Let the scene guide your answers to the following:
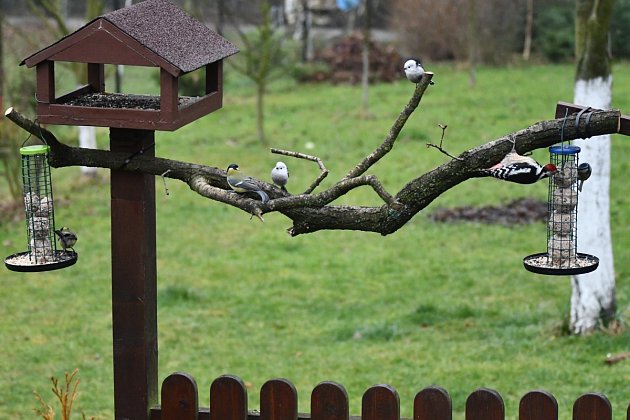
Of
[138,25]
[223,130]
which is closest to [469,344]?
[138,25]

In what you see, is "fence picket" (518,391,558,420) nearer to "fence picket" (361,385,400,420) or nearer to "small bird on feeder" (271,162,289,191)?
"fence picket" (361,385,400,420)

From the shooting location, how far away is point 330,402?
3.06 metres

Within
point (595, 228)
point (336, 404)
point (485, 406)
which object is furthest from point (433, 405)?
point (595, 228)

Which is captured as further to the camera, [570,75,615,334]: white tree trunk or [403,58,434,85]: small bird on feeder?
[570,75,615,334]: white tree trunk

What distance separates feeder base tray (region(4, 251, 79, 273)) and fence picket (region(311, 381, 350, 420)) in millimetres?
968

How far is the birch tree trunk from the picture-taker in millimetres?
6707

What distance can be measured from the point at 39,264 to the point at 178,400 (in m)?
0.68

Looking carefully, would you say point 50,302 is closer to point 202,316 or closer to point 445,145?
point 202,316

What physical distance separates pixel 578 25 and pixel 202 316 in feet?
12.2

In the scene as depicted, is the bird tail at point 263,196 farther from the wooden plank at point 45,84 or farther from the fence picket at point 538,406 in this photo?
the fence picket at point 538,406

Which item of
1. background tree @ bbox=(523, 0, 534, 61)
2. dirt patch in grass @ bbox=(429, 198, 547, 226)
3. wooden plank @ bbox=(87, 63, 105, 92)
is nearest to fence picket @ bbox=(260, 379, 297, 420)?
wooden plank @ bbox=(87, 63, 105, 92)

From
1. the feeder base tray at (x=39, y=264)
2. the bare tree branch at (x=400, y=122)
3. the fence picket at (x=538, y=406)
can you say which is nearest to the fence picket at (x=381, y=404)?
the fence picket at (x=538, y=406)

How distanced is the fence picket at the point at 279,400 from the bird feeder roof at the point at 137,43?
1036 millimetres

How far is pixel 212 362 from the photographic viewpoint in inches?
273
